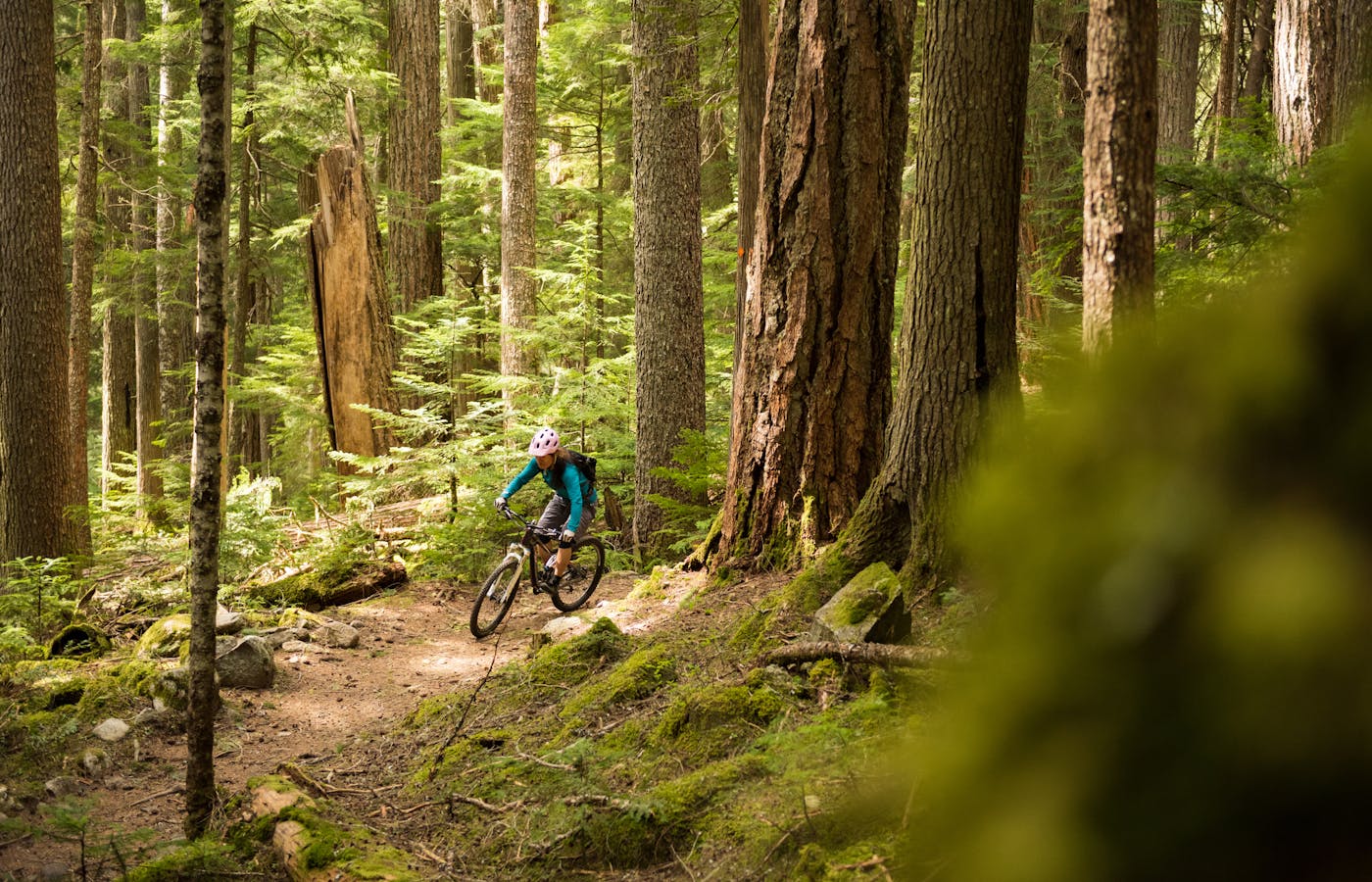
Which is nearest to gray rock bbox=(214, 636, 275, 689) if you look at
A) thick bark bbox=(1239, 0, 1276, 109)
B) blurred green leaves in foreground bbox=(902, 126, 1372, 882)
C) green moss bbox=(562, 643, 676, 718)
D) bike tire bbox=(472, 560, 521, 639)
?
bike tire bbox=(472, 560, 521, 639)

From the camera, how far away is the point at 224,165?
513cm

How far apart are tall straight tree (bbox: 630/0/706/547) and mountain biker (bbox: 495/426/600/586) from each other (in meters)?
0.84

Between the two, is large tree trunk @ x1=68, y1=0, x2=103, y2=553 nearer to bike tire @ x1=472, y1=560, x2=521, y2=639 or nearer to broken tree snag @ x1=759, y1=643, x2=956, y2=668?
bike tire @ x1=472, y1=560, x2=521, y2=639

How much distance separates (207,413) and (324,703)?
12.6 feet

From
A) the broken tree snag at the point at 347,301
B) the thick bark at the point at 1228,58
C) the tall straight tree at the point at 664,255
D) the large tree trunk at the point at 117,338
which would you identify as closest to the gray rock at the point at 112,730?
the tall straight tree at the point at 664,255

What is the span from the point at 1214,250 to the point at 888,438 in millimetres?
2402

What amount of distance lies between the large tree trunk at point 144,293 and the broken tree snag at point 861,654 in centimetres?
1532

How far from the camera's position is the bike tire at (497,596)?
9.77 meters

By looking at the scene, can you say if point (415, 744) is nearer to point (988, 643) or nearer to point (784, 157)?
point (784, 157)

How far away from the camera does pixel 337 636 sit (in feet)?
32.2

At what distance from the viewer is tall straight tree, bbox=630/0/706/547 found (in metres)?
10.9

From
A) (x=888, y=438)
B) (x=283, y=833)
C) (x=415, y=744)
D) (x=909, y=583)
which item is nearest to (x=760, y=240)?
(x=888, y=438)

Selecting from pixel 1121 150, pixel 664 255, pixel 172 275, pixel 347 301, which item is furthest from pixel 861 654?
pixel 172 275

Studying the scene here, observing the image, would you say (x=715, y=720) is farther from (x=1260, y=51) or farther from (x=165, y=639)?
(x=1260, y=51)
